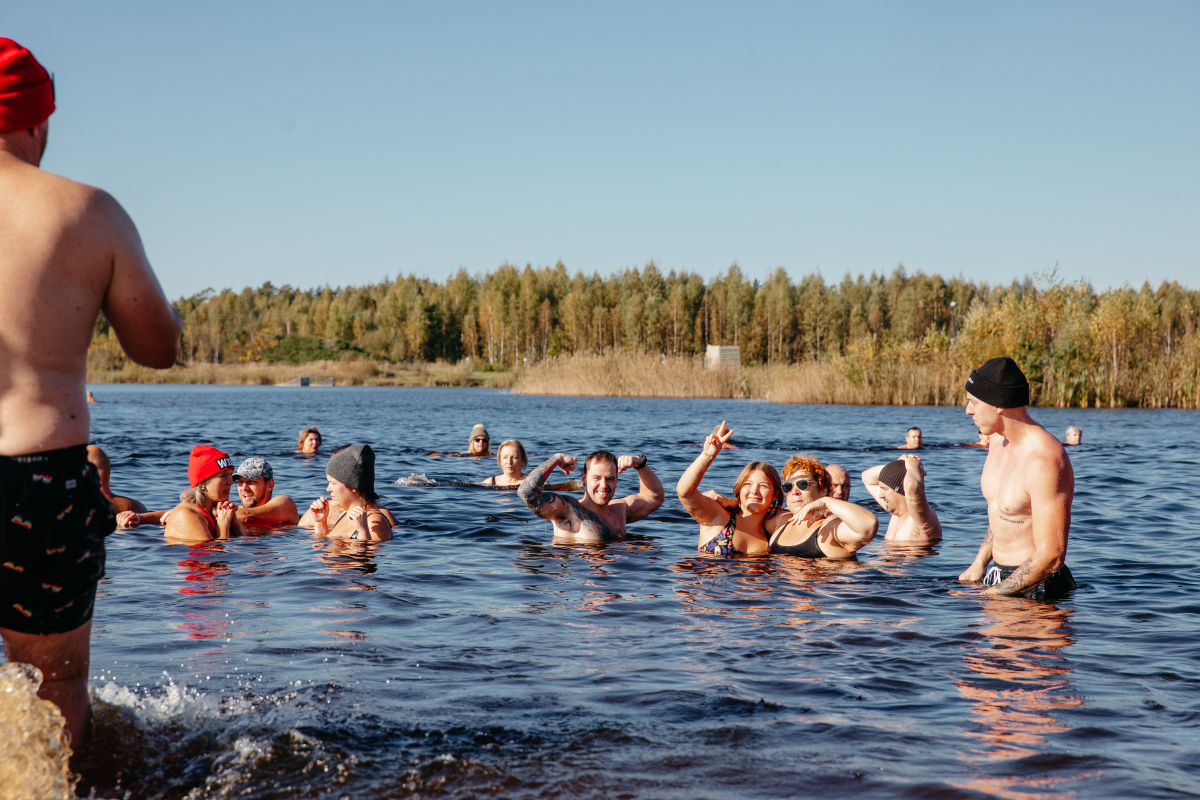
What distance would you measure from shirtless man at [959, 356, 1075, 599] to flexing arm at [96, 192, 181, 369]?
4659 millimetres

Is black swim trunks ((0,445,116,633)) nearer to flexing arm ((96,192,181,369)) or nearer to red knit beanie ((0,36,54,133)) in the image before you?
flexing arm ((96,192,181,369))

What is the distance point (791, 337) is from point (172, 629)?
81234 millimetres

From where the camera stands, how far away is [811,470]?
8.26 metres

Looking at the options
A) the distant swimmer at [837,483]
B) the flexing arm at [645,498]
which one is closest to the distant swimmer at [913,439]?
the distant swimmer at [837,483]

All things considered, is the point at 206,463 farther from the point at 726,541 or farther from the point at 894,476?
the point at 894,476

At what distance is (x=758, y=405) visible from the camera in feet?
126

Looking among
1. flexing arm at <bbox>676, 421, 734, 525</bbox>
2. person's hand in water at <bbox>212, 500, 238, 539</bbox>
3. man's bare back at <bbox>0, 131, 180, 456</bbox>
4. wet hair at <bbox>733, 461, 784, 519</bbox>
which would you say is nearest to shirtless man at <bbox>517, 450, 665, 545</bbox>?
flexing arm at <bbox>676, 421, 734, 525</bbox>

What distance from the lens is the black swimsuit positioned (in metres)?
8.43

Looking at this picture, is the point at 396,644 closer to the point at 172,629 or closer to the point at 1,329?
the point at 172,629

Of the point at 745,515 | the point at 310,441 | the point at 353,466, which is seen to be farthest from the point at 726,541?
the point at 310,441

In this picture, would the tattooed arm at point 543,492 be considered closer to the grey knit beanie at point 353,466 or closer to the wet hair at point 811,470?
the grey knit beanie at point 353,466

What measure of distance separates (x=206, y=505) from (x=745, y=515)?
15.7 feet

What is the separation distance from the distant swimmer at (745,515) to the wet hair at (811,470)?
0.54 feet

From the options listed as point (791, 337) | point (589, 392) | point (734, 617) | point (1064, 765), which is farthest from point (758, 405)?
point (791, 337)
